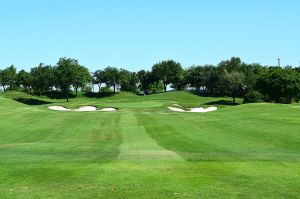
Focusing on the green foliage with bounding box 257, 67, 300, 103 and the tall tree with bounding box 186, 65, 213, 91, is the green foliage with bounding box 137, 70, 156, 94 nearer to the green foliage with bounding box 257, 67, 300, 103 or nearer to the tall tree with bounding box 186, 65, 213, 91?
the tall tree with bounding box 186, 65, 213, 91

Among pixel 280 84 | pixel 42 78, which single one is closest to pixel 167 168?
pixel 280 84

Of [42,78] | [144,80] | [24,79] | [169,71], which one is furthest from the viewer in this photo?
[144,80]

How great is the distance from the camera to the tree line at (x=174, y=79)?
9262 centimetres

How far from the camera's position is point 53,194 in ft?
37.7

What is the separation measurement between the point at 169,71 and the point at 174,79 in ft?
12.0

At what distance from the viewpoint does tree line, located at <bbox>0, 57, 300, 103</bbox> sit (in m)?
92.6

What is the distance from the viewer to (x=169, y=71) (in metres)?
162

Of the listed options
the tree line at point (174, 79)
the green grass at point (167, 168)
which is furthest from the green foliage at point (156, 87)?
the green grass at point (167, 168)

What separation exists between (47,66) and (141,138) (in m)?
121

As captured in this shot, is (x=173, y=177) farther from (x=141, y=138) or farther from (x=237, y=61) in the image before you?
(x=237, y=61)

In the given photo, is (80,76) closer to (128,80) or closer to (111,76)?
(111,76)

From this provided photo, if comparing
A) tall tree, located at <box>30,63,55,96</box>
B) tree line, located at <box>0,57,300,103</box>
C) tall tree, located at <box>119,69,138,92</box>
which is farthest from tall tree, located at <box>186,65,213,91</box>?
tall tree, located at <box>30,63,55,96</box>

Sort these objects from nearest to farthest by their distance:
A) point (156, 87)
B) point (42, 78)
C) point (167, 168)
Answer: point (167, 168) < point (42, 78) < point (156, 87)

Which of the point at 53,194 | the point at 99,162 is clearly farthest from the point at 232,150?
the point at 53,194
